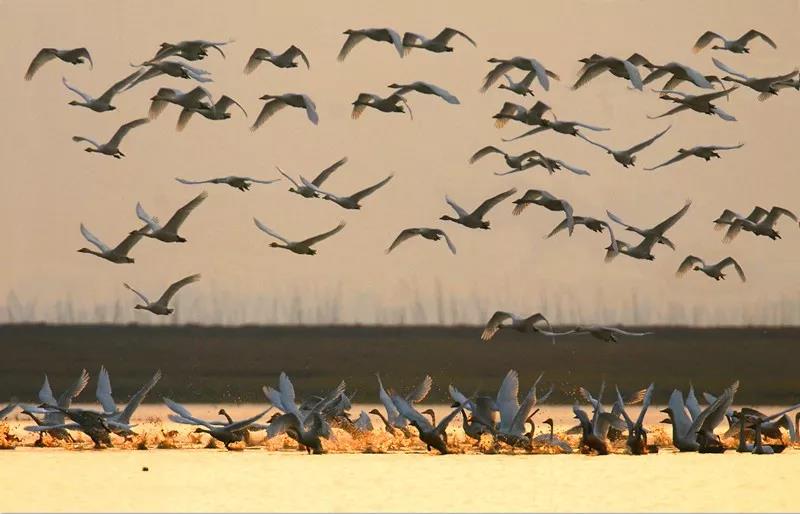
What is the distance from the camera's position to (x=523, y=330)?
4816 cm

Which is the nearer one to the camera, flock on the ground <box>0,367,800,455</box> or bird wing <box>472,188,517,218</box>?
flock on the ground <box>0,367,800,455</box>

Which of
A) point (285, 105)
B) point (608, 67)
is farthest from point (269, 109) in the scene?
point (608, 67)

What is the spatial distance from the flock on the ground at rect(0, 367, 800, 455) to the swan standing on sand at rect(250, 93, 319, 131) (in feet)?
18.6

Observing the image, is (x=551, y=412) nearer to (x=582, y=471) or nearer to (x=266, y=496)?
(x=582, y=471)

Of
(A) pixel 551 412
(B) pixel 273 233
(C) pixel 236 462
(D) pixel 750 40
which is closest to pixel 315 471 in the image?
(C) pixel 236 462

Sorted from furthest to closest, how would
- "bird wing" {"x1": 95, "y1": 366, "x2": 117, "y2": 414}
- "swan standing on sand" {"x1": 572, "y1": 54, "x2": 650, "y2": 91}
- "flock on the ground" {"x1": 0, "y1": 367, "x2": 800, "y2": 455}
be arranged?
1. "swan standing on sand" {"x1": 572, "y1": 54, "x2": 650, "y2": 91}
2. "bird wing" {"x1": 95, "y1": 366, "x2": 117, "y2": 414}
3. "flock on the ground" {"x1": 0, "y1": 367, "x2": 800, "y2": 455}

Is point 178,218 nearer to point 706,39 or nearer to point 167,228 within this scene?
point 167,228

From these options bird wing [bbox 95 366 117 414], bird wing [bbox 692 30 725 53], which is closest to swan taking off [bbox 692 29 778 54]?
bird wing [bbox 692 30 725 53]

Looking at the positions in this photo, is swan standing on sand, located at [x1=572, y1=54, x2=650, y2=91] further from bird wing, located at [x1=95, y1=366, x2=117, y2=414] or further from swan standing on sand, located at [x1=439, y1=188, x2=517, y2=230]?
bird wing, located at [x1=95, y1=366, x2=117, y2=414]

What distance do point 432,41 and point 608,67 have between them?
12.1 ft

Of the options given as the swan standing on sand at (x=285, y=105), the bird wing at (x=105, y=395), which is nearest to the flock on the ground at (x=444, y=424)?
the bird wing at (x=105, y=395)

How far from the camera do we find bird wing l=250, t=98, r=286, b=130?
52156mm

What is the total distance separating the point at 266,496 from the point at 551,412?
93.3ft

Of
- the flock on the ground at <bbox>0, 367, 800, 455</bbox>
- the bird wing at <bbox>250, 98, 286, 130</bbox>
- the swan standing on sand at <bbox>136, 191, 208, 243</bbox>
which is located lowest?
the flock on the ground at <bbox>0, 367, 800, 455</bbox>
